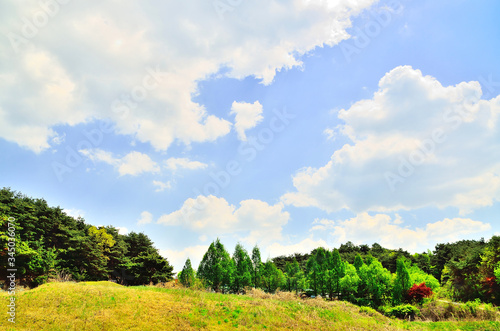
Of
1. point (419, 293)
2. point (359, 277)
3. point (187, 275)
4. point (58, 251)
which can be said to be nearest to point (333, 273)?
point (359, 277)

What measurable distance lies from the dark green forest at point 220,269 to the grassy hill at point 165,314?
11415 millimetres

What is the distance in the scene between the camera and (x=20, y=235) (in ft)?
126

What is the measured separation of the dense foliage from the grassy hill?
11171 mm

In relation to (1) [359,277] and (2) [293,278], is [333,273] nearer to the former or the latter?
(1) [359,277]

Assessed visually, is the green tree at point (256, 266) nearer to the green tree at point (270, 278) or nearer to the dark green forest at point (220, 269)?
the dark green forest at point (220, 269)

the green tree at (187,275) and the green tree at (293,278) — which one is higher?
the green tree at (187,275)

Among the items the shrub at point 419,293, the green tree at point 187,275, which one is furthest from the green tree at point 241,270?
the shrub at point 419,293

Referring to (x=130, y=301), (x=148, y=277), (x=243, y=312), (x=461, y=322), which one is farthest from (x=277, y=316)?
(x=148, y=277)

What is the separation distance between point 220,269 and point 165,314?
68.1 feet

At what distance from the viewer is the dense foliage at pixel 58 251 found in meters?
34.5

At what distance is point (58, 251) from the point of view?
4244 cm

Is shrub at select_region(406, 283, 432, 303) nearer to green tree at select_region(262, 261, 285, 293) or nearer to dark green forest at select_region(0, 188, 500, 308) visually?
dark green forest at select_region(0, 188, 500, 308)

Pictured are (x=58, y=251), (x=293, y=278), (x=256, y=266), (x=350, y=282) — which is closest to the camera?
(x=58, y=251)

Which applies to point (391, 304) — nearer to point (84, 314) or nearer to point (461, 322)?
point (461, 322)
